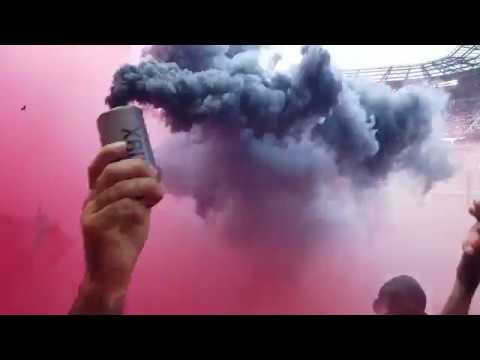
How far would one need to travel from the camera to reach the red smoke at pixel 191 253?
6.32 ft

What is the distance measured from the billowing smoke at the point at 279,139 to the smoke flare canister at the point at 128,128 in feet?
0.53

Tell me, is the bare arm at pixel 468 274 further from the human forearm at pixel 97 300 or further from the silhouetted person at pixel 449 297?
the human forearm at pixel 97 300

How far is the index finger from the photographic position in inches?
70.7

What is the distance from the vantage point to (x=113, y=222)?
5.97 ft

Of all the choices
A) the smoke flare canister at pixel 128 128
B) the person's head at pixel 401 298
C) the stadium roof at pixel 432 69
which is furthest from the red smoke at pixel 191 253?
the stadium roof at pixel 432 69

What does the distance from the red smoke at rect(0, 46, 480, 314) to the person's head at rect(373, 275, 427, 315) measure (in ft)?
0.08

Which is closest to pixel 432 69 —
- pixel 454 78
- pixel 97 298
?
pixel 454 78

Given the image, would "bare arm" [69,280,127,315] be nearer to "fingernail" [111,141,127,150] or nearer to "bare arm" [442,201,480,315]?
"fingernail" [111,141,127,150]

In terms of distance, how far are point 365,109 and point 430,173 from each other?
29 cm

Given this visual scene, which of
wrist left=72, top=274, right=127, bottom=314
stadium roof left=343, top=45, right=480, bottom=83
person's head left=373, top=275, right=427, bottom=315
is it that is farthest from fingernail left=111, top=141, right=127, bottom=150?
person's head left=373, top=275, right=427, bottom=315
